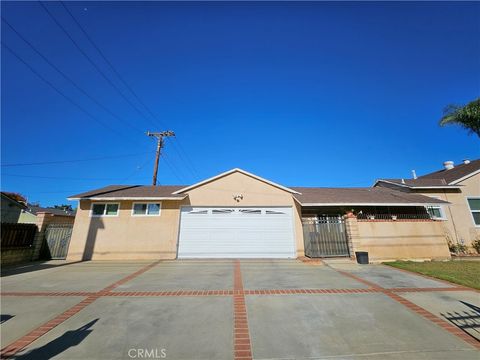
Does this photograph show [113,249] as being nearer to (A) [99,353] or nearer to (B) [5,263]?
(B) [5,263]

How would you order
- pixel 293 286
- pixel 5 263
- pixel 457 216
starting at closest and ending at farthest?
pixel 293 286 < pixel 5 263 < pixel 457 216

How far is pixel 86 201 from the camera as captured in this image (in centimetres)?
1338

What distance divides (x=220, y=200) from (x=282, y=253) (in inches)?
186

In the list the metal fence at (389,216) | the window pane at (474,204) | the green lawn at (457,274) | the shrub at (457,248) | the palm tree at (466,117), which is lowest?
the green lawn at (457,274)

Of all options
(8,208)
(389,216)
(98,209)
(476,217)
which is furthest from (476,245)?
(8,208)

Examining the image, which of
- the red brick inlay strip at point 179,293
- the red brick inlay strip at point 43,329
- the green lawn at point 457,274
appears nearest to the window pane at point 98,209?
the red brick inlay strip at point 43,329

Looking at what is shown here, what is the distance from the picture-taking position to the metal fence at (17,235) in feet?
35.9

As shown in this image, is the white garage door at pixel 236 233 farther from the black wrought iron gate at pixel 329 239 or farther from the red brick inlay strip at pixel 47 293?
the red brick inlay strip at pixel 47 293

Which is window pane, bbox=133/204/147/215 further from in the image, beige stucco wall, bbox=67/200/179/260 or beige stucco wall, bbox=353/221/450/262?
beige stucco wall, bbox=353/221/450/262

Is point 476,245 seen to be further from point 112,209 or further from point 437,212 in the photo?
point 112,209

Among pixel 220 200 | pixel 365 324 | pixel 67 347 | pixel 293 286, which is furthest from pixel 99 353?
pixel 220 200

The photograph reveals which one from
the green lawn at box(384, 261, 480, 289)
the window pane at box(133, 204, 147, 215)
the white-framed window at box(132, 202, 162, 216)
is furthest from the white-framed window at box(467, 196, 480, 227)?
the window pane at box(133, 204, 147, 215)

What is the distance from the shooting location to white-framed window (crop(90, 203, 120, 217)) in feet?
43.5

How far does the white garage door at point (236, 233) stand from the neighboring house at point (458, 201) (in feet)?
31.7
